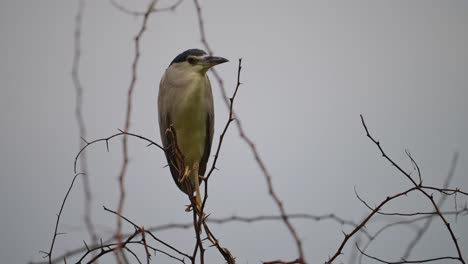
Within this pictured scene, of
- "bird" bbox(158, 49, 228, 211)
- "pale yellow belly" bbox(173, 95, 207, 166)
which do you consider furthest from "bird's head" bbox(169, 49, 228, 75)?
"pale yellow belly" bbox(173, 95, 207, 166)

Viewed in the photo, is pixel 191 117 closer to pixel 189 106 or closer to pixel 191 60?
pixel 189 106

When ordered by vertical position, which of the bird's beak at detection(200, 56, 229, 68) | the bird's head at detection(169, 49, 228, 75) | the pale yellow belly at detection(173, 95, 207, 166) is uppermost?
the bird's head at detection(169, 49, 228, 75)

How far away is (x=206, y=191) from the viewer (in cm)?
155

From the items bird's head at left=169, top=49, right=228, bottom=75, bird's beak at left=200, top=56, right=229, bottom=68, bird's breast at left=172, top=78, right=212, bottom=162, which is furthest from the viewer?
bird's breast at left=172, top=78, right=212, bottom=162

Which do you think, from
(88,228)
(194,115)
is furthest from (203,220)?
(194,115)

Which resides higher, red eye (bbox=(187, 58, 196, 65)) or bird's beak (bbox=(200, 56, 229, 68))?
red eye (bbox=(187, 58, 196, 65))

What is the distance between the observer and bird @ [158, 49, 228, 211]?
3.02 meters

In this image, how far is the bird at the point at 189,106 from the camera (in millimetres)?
A: 3018

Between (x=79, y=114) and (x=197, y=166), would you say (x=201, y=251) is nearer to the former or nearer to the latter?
(x=79, y=114)

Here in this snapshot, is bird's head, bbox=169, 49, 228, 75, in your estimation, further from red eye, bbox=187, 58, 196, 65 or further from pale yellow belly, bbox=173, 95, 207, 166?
pale yellow belly, bbox=173, 95, 207, 166

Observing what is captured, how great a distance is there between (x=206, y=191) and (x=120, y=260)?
0.41m

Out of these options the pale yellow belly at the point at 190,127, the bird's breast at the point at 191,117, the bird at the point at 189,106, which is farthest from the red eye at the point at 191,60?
the pale yellow belly at the point at 190,127

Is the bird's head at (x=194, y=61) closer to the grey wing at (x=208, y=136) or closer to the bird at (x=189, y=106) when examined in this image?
the bird at (x=189, y=106)

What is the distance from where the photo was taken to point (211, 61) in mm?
2852
